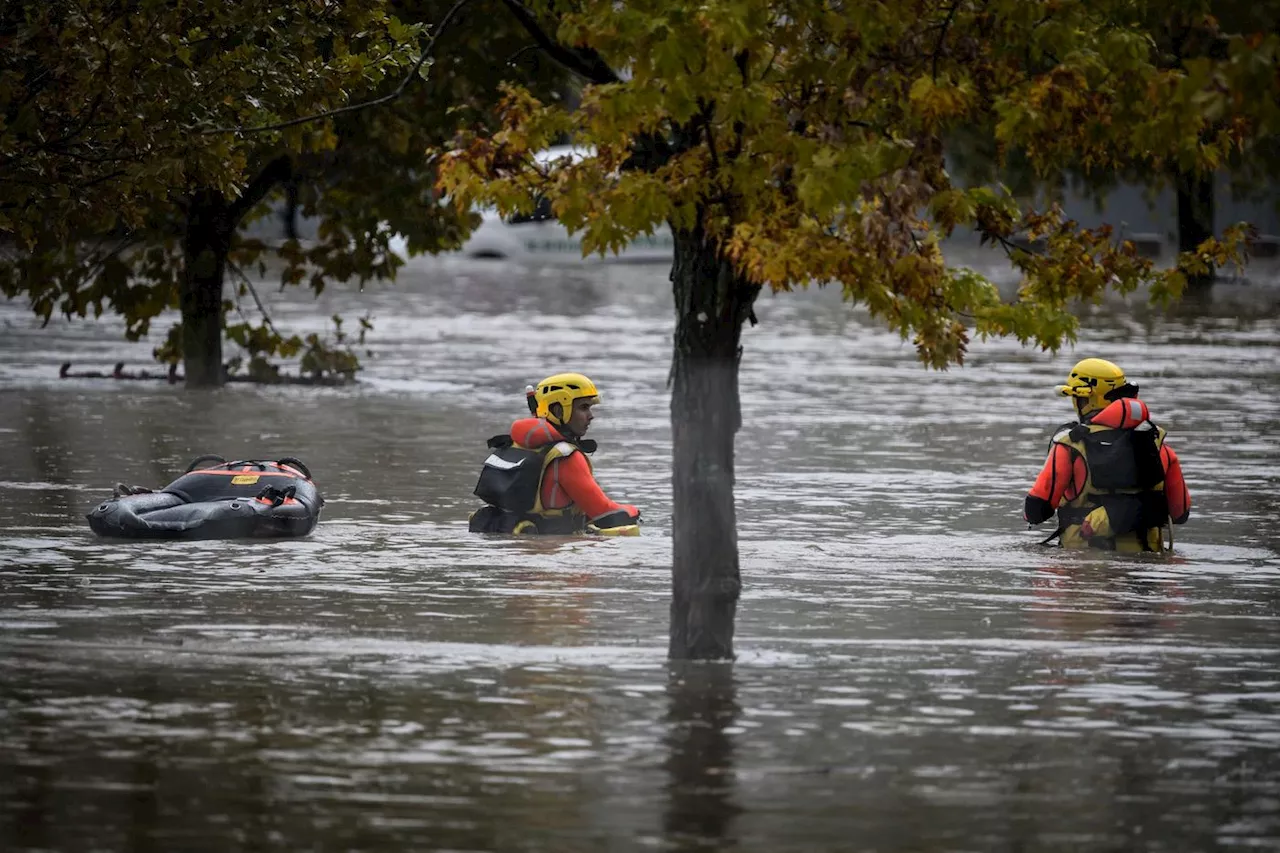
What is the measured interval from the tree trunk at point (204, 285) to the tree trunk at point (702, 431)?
44.2 ft

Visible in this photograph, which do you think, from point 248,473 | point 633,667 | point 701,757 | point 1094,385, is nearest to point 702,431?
point 633,667

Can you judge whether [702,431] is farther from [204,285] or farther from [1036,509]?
[204,285]

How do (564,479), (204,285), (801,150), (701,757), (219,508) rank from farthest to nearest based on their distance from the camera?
(204,285) → (564,479) → (219,508) → (801,150) → (701,757)

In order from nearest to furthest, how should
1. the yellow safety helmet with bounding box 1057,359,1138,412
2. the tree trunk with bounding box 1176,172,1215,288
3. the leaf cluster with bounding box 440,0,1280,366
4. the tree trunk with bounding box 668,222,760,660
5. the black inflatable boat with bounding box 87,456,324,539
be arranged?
the leaf cluster with bounding box 440,0,1280,366 < the tree trunk with bounding box 668,222,760,660 < the yellow safety helmet with bounding box 1057,359,1138,412 < the black inflatable boat with bounding box 87,456,324,539 < the tree trunk with bounding box 1176,172,1215,288

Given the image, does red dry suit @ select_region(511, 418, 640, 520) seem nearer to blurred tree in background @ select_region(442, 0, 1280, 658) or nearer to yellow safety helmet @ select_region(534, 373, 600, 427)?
yellow safety helmet @ select_region(534, 373, 600, 427)

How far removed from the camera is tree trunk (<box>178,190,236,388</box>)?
24312mm

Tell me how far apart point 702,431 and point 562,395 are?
370 centimetres

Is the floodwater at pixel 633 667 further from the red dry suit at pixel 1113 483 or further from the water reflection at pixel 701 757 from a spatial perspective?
the red dry suit at pixel 1113 483

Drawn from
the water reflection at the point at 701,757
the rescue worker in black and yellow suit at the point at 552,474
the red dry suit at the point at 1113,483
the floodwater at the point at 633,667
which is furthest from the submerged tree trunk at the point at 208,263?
the water reflection at the point at 701,757

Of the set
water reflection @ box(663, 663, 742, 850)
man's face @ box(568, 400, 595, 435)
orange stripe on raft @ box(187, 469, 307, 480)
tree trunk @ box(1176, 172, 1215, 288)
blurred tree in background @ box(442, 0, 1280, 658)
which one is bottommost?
water reflection @ box(663, 663, 742, 850)

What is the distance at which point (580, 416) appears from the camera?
46.8 feet

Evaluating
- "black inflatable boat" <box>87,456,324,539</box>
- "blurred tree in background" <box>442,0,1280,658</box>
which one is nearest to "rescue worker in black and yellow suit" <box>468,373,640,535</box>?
"black inflatable boat" <box>87,456,324,539</box>

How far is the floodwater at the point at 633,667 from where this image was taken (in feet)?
26.2

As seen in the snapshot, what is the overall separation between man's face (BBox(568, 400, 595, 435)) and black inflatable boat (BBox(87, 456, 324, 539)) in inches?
58.9
